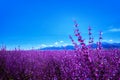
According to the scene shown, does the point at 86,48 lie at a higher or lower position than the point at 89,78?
higher

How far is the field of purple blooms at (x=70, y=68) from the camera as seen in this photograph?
12.0 ft

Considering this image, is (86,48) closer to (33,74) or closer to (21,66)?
(33,74)

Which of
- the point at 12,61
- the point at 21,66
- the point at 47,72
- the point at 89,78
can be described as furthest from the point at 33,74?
the point at 89,78

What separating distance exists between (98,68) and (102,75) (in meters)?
0.12

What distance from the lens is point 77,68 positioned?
4.20 metres

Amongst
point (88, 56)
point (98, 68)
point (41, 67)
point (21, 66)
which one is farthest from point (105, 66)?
point (21, 66)

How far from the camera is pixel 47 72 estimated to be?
6410mm

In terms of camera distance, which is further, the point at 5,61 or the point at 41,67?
the point at 5,61

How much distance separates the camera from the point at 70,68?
4844 mm

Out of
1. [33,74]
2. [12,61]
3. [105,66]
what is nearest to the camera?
[105,66]

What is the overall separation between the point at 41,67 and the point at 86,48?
11.1ft

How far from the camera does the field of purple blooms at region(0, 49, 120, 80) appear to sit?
12.0 ft

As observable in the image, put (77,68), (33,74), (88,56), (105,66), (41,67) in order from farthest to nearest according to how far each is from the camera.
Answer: (41,67) < (33,74) < (77,68) < (105,66) < (88,56)

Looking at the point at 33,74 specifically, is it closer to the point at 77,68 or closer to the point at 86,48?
the point at 77,68
